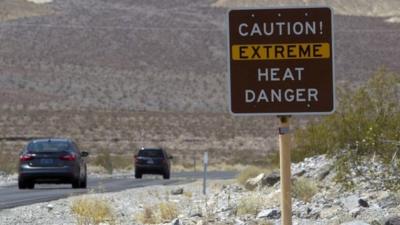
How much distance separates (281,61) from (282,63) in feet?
0.07

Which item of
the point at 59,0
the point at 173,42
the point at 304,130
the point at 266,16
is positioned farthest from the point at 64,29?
the point at 266,16

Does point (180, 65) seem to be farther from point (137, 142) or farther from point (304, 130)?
point (304, 130)

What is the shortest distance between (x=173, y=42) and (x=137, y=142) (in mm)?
23818

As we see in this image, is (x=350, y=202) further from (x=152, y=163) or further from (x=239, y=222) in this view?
(x=152, y=163)

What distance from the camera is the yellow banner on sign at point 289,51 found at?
973cm

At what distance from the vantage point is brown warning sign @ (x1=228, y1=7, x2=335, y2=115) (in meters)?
9.68

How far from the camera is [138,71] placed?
97.3m

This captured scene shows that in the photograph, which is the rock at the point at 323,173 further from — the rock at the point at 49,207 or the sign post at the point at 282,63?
the sign post at the point at 282,63

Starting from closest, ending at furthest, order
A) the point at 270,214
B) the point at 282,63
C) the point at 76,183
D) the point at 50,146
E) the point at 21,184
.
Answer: the point at 282,63 → the point at 270,214 → the point at 50,146 → the point at 76,183 → the point at 21,184

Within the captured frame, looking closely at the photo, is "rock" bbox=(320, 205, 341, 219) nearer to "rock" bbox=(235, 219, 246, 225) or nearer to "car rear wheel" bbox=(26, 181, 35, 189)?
"rock" bbox=(235, 219, 246, 225)

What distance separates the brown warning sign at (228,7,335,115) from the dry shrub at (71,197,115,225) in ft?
30.3

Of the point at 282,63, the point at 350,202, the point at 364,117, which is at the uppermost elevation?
the point at 282,63

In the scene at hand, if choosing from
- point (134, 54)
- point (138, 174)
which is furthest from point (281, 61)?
point (134, 54)

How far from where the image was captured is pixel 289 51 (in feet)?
32.0
